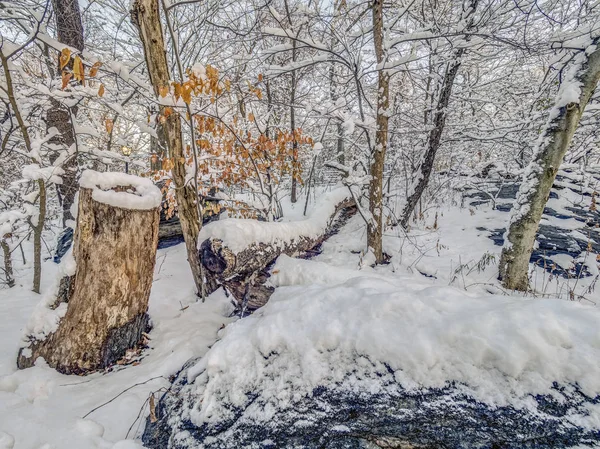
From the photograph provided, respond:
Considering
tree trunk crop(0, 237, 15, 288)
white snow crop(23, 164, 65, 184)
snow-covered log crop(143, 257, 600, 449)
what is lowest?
tree trunk crop(0, 237, 15, 288)

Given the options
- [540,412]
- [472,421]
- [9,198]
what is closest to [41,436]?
[472,421]

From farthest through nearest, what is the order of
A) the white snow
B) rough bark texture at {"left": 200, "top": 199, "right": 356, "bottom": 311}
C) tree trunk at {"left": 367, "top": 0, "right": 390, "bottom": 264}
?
tree trunk at {"left": 367, "top": 0, "right": 390, "bottom": 264}, the white snow, rough bark texture at {"left": 200, "top": 199, "right": 356, "bottom": 311}

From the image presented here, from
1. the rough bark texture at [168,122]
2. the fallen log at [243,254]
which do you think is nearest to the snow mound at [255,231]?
the fallen log at [243,254]

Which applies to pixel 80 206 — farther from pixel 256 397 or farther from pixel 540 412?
pixel 540 412

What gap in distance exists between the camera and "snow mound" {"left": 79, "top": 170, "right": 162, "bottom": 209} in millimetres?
2074

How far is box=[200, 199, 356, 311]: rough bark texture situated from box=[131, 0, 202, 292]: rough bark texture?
52 centimetres

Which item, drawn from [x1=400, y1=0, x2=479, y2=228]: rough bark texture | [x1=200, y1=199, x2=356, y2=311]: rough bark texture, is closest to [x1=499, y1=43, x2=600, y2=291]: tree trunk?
[x1=400, y1=0, x2=479, y2=228]: rough bark texture

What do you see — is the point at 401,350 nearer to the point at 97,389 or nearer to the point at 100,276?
the point at 97,389

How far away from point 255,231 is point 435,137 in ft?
13.9

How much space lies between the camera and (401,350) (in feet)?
4.45

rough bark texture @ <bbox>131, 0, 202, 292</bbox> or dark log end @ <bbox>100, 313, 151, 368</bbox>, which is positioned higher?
rough bark texture @ <bbox>131, 0, 202, 292</bbox>

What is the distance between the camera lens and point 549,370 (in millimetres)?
1128

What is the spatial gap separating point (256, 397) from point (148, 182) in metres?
1.94

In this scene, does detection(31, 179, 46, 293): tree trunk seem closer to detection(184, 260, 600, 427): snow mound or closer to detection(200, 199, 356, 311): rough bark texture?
detection(200, 199, 356, 311): rough bark texture
